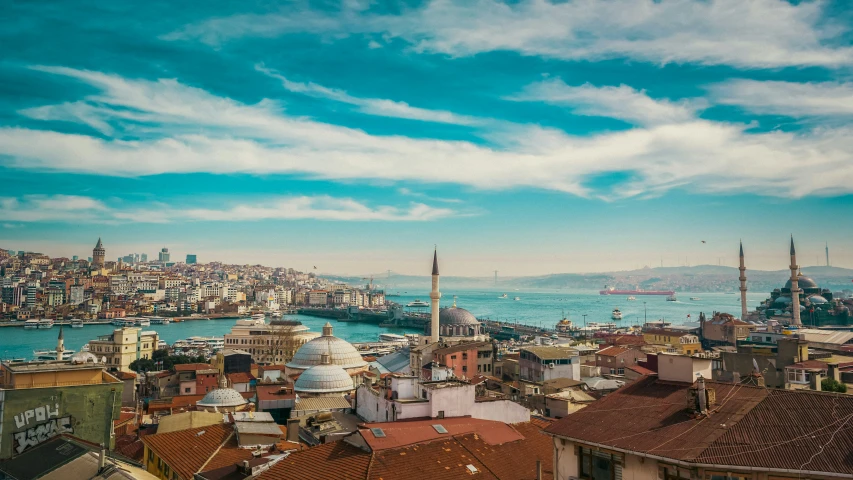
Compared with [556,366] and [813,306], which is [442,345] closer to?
[556,366]

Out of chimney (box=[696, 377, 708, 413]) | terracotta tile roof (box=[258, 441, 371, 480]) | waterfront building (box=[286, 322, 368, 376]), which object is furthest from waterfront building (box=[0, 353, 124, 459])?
waterfront building (box=[286, 322, 368, 376])

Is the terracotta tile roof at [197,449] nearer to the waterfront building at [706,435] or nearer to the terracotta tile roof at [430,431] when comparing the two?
the terracotta tile roof at [430,431]

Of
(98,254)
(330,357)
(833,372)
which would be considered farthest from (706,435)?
(98,254)

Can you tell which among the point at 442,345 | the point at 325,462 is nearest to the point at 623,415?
the point at 325,462

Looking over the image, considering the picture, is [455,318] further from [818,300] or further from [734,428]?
[734,428]

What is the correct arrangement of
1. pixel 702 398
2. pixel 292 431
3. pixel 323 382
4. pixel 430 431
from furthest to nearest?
pixel 323 382 < pixel 292 431 < pixel 430 431 < pixel 702 398

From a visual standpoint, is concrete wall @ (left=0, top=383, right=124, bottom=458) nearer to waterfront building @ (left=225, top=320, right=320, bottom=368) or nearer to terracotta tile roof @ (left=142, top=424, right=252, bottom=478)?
terracotta tile roof @ (left=142, top=424, right=252, bottom=478)
